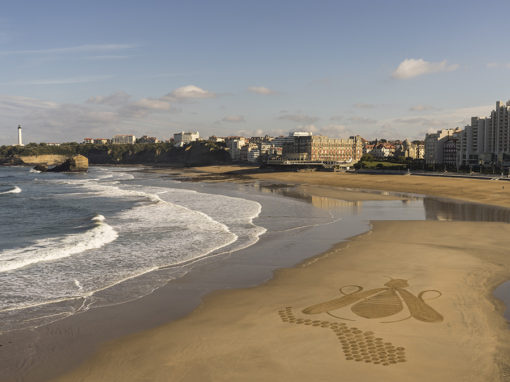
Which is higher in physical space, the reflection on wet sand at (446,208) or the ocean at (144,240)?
the reflection on wet sand at (446,208)

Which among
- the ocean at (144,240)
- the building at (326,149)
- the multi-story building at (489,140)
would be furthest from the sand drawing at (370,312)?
the building at (326,149)

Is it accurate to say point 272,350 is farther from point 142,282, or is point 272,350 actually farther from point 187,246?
point 187,246

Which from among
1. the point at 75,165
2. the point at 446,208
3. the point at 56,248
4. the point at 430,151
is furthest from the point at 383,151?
the point at 56,248

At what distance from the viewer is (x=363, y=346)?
9469mm

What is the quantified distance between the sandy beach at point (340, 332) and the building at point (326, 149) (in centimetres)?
14269

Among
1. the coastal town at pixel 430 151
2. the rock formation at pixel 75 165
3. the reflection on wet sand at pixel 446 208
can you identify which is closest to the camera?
the reflection on wet sand at pixel 446 208

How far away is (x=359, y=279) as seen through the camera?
15.1 metres

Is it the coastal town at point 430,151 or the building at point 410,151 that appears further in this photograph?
the building at point 410,151

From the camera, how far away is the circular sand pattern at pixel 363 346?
29.0 ft

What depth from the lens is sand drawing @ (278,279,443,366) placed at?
29.8ft

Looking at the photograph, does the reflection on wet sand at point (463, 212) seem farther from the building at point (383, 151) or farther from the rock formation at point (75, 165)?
the building at point (383, 151)

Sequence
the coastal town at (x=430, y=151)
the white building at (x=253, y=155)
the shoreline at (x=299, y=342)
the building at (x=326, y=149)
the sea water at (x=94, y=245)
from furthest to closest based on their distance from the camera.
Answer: the white building at (x=253, y=155) < the building at (x=326, y=149) < the coastal town at (x=430, y=151) < the sea water at (x=94, y=245) < the shoreline at (x=299, y=342)

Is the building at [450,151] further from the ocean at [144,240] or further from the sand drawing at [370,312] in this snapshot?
the sand drawing at [370,312]

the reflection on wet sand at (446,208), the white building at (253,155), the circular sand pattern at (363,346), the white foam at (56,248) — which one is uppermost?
the white building at (253,155)
